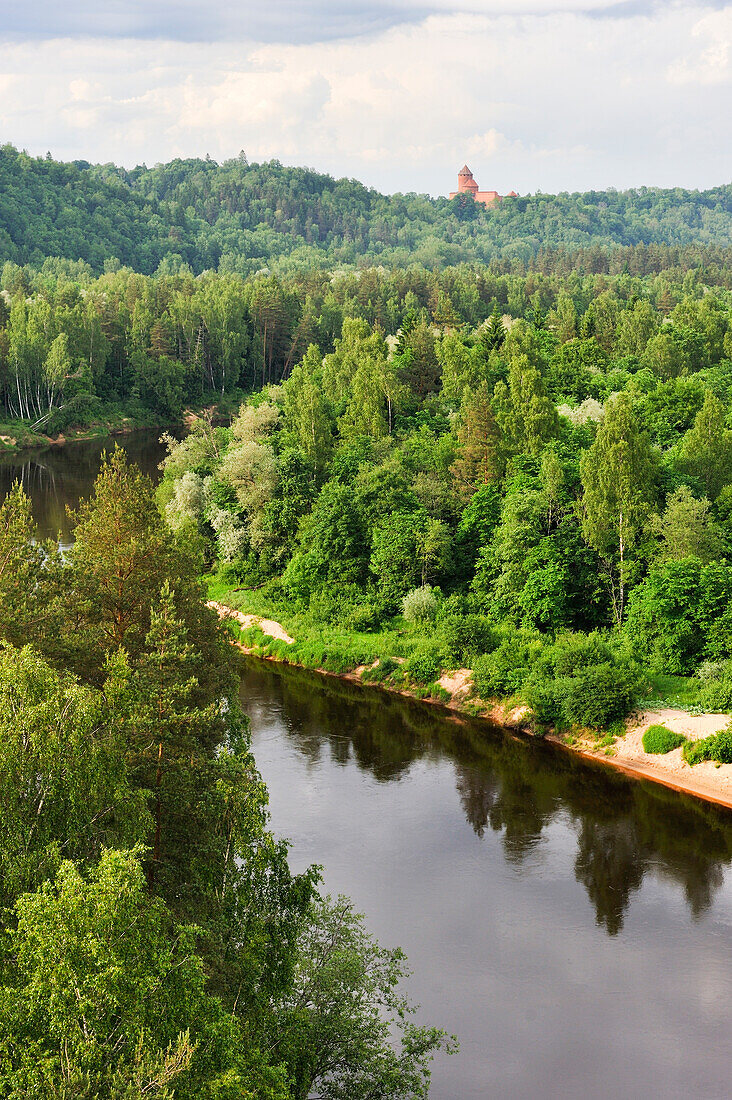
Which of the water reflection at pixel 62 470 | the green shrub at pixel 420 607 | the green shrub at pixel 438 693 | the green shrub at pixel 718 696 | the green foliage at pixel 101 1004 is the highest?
the green foliage at pixel 101 1004

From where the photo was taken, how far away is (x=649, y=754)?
39.2 metres

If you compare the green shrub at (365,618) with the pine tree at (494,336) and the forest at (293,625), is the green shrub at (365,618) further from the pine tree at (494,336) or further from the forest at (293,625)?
the pine tree at (494,336)

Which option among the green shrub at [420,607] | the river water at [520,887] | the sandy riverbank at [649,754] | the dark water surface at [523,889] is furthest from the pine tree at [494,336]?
the dark water surface at [523,889]

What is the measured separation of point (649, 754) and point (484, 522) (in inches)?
669

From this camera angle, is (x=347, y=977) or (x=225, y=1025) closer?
(x=225, y=1025)

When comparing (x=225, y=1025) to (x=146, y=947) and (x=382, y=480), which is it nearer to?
(x=146, y=947)

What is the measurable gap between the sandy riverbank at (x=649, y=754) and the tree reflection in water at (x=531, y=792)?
59 cm

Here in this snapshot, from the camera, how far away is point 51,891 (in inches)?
582

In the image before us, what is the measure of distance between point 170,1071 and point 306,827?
2155cm

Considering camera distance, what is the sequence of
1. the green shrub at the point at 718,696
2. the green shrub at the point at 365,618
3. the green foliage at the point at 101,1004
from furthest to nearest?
the green shrub at the point at 365,618 < the green shrub at the point at 718,696 < the green foliage at the point at 101,1004

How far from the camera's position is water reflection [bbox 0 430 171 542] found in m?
77.4

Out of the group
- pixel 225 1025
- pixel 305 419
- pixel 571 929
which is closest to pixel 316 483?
pixel 305 419

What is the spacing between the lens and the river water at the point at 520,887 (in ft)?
82.4

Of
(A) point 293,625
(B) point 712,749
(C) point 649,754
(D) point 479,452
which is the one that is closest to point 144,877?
(B) point 712,749
